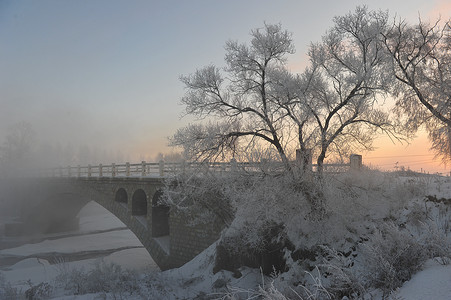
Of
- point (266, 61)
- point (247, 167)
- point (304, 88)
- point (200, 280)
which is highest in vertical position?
point (266, 61)

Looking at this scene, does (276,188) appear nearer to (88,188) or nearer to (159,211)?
(159,211)

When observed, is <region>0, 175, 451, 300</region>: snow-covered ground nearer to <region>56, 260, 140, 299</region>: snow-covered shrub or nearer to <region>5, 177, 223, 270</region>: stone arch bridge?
<region>56, 260, 140, 299</region>: snow-covered shrub

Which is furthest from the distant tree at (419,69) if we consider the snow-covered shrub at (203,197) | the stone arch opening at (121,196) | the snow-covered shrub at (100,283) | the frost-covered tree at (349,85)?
the stone arch opening at (121,196)

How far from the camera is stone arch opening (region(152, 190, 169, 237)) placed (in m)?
18.2

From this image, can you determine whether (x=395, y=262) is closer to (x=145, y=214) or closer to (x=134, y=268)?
(x=134, y=268)

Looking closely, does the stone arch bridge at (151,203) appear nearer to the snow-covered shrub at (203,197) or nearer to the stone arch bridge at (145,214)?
the stone arch bridge at (145,214)

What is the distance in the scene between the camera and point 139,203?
20.3 metres

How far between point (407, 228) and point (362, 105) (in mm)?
5907

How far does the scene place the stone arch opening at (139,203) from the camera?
19797mm

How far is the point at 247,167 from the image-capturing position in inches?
423

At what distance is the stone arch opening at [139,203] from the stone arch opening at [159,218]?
6.65 feet

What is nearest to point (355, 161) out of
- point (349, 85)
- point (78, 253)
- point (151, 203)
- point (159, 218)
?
point (349, 85)

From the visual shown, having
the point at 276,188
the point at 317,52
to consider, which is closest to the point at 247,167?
the point at 276,188

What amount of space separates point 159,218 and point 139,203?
2.38 meters
